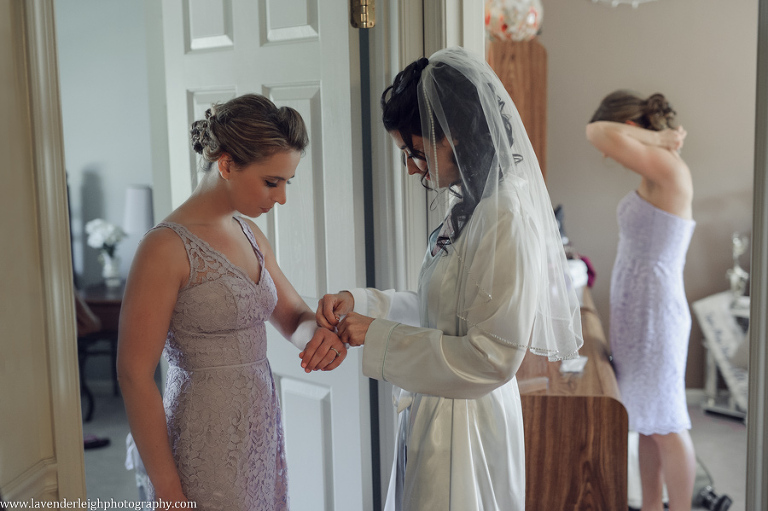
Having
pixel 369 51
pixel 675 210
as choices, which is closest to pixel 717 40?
pixel 675 210

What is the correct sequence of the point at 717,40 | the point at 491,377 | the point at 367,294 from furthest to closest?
the point at 717,40, the point at 367,294, the point at 491,377

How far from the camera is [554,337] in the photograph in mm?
1506

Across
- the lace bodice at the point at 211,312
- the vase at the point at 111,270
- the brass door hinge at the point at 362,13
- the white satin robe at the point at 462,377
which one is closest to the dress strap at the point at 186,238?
the lace bodice at the point at 211,312

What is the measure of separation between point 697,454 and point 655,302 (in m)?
1.26

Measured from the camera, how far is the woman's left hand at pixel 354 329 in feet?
5.02

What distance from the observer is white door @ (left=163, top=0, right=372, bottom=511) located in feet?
6.72

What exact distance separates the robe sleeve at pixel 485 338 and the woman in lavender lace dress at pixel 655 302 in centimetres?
190

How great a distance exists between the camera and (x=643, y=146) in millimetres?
3111

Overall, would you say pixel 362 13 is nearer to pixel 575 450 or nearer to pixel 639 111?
pixel 575 450

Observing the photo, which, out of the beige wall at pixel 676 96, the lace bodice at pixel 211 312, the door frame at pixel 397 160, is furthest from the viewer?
the beige wall at pixel 676 96

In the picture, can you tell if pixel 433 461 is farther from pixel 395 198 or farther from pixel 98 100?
pixel 98 100

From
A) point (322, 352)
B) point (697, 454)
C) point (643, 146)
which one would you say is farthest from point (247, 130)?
point (697, 454)

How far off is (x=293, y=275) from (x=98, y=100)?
3674 millimetres

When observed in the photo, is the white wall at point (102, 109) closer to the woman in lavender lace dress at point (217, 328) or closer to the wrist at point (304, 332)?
the wrist at point (304, 332)
